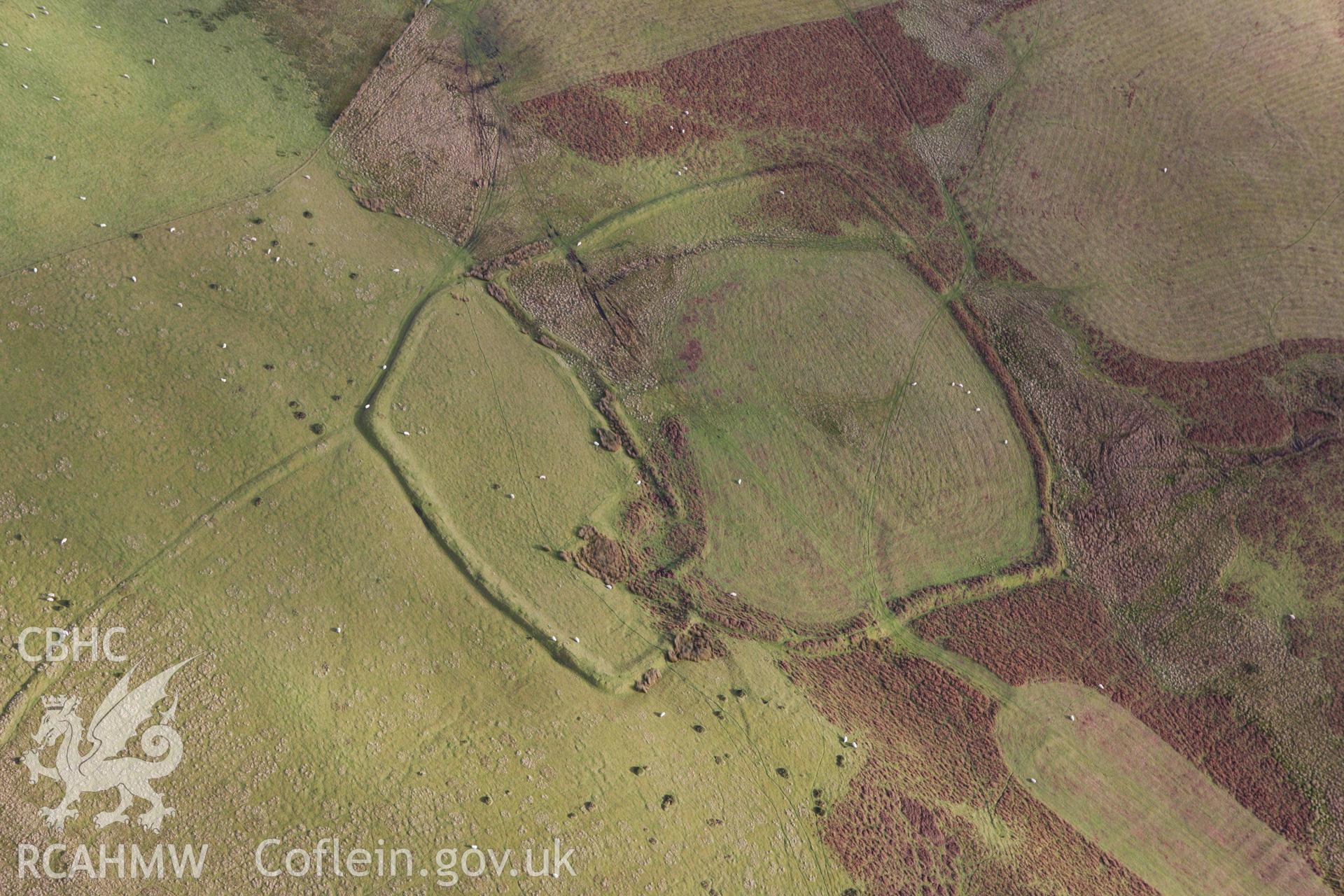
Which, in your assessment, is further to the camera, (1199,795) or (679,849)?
(1199,795)

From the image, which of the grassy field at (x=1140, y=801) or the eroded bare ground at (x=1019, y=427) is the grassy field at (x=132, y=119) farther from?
the grassy field at (x=1140, y=801)

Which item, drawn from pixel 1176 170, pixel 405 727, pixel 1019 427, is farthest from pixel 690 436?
pixel 1176 170

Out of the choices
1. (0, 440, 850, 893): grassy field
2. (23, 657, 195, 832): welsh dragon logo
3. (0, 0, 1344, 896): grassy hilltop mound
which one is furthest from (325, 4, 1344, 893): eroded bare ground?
(23, 657, 195, 832): welsh dragon logo

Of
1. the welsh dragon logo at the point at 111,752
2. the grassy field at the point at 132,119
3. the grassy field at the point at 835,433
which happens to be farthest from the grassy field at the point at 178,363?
the grassy field at the point at 835,433

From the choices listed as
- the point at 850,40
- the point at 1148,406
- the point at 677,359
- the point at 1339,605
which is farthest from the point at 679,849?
the point at 850,40

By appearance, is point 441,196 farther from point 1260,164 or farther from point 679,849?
point 1260,164

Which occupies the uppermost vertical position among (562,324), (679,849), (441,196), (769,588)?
(441,196)
